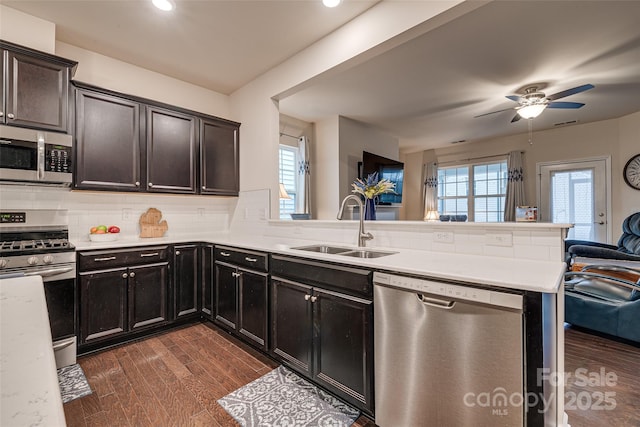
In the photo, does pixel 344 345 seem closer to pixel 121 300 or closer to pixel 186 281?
pixel 186 281

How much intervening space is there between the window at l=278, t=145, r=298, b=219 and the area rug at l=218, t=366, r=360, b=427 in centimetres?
300

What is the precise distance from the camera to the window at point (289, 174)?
4.80m

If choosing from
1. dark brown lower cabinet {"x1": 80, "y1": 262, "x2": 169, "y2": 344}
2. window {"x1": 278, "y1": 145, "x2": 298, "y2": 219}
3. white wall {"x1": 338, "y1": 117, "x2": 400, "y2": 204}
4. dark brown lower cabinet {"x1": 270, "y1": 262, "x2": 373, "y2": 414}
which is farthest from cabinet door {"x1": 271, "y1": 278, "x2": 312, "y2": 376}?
white wall {"x1": 338, "y1": 117, "x2": 400, "y2": 204}

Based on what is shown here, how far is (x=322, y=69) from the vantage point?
2635 mm

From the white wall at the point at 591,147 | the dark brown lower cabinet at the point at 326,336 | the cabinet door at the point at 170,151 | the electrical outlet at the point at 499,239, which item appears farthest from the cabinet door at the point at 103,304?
the white wall at the point at 591,147

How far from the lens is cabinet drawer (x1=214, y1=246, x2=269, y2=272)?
2.30m

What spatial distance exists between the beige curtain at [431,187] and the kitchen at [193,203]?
5388 mm

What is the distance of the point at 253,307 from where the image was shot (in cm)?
239

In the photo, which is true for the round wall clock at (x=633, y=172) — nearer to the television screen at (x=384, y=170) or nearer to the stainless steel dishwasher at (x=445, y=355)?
the television screen at (x=384, y=170)

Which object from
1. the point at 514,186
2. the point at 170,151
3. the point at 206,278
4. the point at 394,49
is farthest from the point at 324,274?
the point at 514,186

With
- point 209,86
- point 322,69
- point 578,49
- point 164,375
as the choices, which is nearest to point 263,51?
point 322,69

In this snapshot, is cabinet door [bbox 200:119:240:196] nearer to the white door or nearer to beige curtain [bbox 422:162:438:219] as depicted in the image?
beige curtain [bbox 422:162:438:219]

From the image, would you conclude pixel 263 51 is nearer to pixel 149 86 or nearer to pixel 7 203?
pixel 149 86

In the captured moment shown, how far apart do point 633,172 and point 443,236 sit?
5.37 metres
